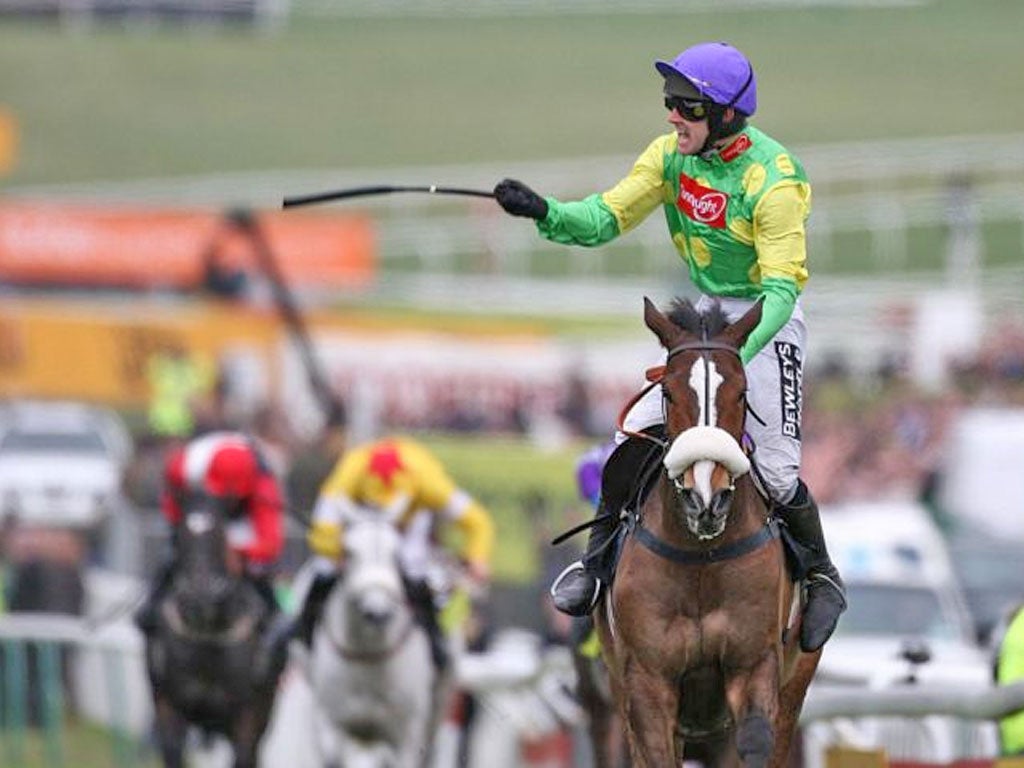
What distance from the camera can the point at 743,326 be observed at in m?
8.05

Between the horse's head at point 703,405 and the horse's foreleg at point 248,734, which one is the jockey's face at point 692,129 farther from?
the horse's foreleg at point 248,734

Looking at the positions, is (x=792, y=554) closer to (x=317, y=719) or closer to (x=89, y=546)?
(x=317, y=719)

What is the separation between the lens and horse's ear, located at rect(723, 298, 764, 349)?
8016mm

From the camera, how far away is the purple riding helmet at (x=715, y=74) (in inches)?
330

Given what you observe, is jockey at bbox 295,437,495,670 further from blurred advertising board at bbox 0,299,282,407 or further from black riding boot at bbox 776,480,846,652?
blurred advertising board at bbox 0,299,282,407

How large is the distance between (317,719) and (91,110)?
3987cm

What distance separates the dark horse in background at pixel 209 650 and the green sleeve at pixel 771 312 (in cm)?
547

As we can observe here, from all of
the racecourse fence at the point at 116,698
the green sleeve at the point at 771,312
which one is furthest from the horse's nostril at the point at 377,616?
the green sleeve at the point at 771,312

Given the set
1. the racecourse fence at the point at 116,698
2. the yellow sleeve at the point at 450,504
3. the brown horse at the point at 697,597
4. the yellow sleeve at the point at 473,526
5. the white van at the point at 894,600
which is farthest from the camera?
the racecourse fence at the point at 116,698

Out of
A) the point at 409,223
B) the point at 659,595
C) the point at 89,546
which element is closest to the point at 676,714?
the point at 659,595

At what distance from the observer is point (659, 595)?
8.20 metres

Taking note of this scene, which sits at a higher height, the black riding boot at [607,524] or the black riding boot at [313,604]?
the black riding boot at [607,524]

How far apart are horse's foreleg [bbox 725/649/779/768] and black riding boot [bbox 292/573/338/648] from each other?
19.1 ft

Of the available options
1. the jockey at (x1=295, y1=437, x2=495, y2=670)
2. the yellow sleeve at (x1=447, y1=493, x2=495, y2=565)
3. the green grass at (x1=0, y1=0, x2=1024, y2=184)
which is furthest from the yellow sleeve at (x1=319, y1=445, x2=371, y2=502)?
the green grass at (x1=0, y1=0, x2=1024, y2=184)
